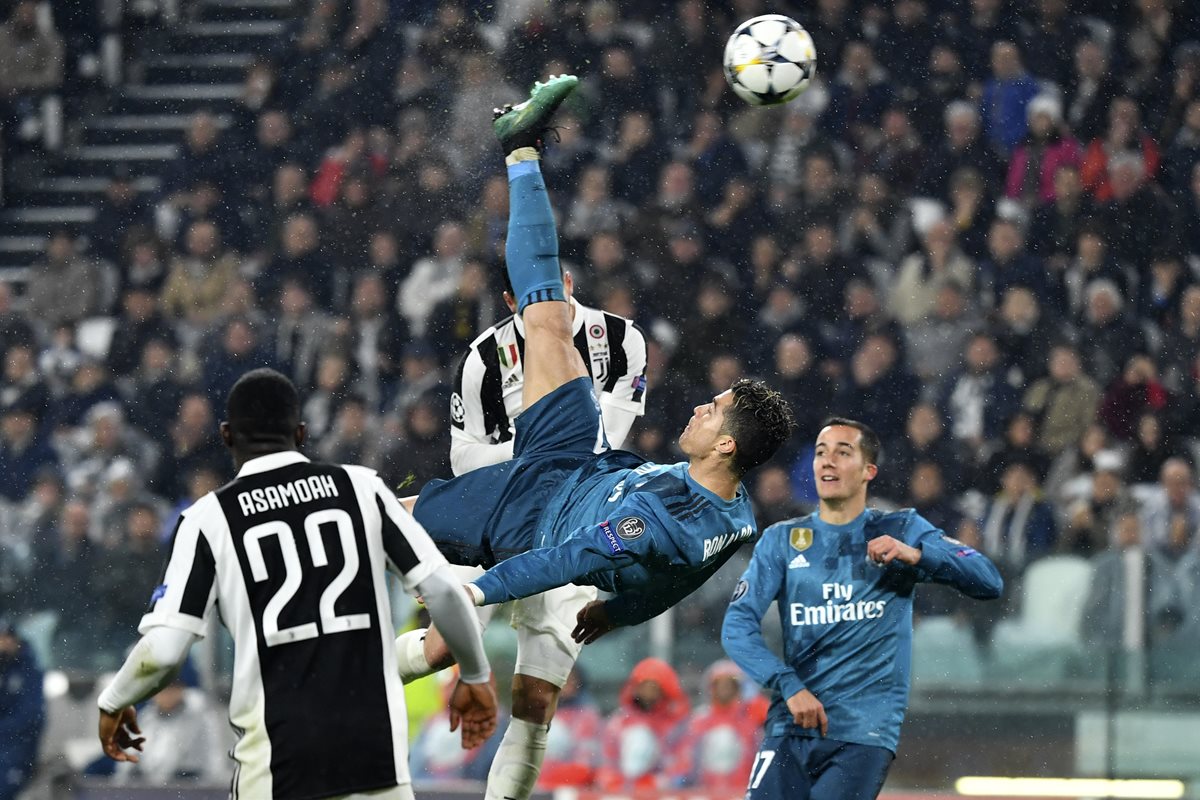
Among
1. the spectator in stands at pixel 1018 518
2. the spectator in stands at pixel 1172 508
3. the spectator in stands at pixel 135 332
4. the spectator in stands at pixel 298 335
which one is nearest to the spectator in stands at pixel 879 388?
the spectator in stands at pixel 1018 518

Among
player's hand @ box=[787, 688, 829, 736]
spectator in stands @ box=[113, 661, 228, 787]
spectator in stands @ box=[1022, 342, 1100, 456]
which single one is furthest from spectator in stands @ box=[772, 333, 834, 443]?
player's hand @ box=[787, 688, 829, 736]

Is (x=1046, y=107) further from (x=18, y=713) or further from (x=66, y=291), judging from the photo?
(x=18, y=713)

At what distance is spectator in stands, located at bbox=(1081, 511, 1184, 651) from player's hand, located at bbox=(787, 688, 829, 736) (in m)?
3.54

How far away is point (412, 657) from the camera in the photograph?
6.68 meters

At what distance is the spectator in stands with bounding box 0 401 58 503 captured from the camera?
1220cm

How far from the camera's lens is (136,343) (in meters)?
13.0

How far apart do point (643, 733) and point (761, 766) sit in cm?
290

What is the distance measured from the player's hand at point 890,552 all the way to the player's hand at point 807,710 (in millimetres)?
525

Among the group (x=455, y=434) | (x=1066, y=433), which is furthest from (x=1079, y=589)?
(x=455, y=434)

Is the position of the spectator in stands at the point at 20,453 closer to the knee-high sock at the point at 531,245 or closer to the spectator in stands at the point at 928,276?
the spectator in stands at the point at 928,276

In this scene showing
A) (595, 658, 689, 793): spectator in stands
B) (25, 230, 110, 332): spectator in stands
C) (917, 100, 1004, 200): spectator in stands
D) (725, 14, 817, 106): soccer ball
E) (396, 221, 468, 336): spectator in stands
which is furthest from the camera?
(25, 230, 110, 332): spectator in stands

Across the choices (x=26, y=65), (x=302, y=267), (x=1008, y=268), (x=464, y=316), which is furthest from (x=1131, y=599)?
(x=26, y=65)

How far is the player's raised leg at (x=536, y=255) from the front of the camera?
664cm

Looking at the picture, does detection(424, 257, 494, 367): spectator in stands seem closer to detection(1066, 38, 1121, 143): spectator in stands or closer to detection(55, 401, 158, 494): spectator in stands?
detection(55, 401, 158, 494): spectator in stands
